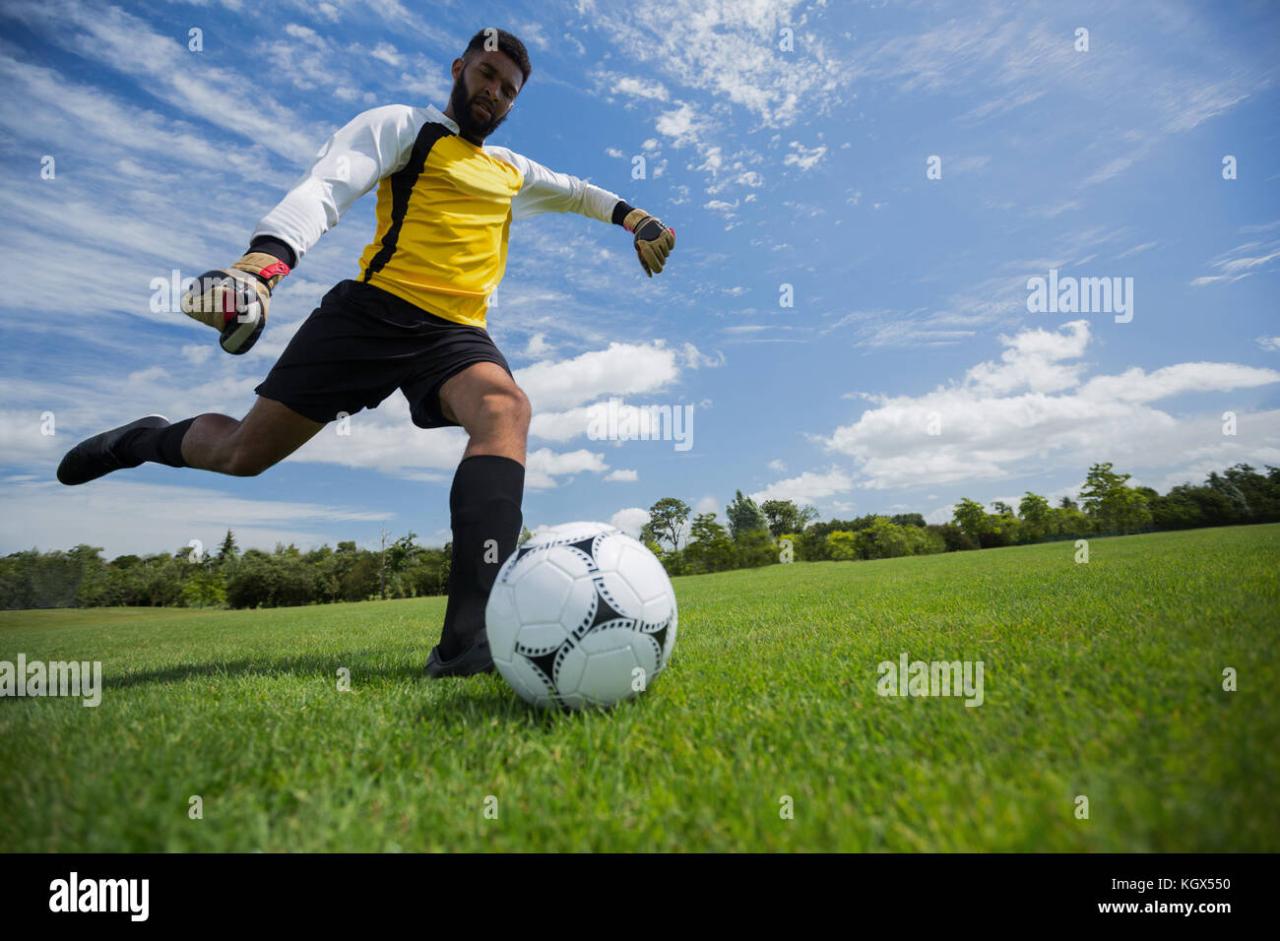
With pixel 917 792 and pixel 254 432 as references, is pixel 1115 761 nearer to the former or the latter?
pixel 917 792

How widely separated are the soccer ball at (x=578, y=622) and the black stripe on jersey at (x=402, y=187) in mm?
2140

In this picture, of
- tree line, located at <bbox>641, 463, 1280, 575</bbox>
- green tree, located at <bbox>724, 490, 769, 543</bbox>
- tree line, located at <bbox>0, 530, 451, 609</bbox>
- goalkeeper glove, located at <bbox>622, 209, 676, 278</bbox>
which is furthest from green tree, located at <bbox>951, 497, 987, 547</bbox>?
goalkeeper glove, located at <bbox>622, 209, 676, 278</bbox>

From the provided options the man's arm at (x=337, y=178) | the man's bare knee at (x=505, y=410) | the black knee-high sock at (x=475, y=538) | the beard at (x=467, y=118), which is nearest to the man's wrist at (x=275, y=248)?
the man's arm at (x=337, y=178)

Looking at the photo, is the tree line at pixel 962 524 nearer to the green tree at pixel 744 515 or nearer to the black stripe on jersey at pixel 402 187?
the green tree at pixel 744 515

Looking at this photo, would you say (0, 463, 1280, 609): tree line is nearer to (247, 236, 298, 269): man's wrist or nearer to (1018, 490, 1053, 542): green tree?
(1018, 490, 1053, 542): green tree

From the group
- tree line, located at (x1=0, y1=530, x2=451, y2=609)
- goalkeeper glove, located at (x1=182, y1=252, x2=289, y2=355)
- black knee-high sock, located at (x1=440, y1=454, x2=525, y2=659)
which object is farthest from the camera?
tree line, located at (x1=0, y1=530, x2=451, y2=609)

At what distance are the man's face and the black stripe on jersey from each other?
0.76 feet

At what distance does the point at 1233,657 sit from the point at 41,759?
13.1 feet

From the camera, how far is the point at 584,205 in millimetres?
4656

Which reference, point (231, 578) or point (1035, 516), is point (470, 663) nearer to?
point (231, 578)

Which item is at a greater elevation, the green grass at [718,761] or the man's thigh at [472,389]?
the man's thigh at [472,389]

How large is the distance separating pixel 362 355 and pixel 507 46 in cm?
202

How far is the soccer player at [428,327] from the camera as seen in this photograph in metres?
3.15

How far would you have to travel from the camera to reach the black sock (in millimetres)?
3996
